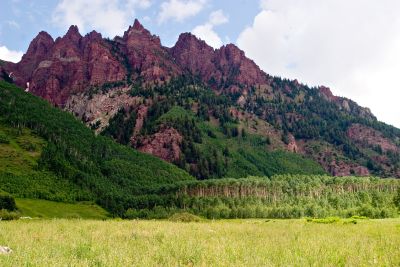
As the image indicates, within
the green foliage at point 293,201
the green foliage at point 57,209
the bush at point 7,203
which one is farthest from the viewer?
the green foliage at point 57,209

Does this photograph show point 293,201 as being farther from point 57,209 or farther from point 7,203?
point 7,203

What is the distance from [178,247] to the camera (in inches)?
672

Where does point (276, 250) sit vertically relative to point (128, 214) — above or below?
above

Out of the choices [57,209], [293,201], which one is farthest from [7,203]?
[293,201]

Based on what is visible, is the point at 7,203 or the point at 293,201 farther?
the point at 293,201

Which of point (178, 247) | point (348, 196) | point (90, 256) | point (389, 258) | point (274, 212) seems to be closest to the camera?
point (389, 258)

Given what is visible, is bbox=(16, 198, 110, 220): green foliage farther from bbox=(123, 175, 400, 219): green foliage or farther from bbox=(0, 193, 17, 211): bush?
bbox=(123, 175, 400, 219): green foliage

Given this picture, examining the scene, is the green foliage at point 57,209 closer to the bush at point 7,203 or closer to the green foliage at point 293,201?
the bush at point 7,203

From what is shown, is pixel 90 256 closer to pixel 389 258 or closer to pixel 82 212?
pixel 389 258

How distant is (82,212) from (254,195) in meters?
82.8

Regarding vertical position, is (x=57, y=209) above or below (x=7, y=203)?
below

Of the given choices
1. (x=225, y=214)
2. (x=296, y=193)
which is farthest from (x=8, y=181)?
(x=296, y=193)

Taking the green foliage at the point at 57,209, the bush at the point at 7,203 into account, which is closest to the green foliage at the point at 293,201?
the green foliage at the point at 57,209

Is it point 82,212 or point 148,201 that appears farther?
point 148,201
